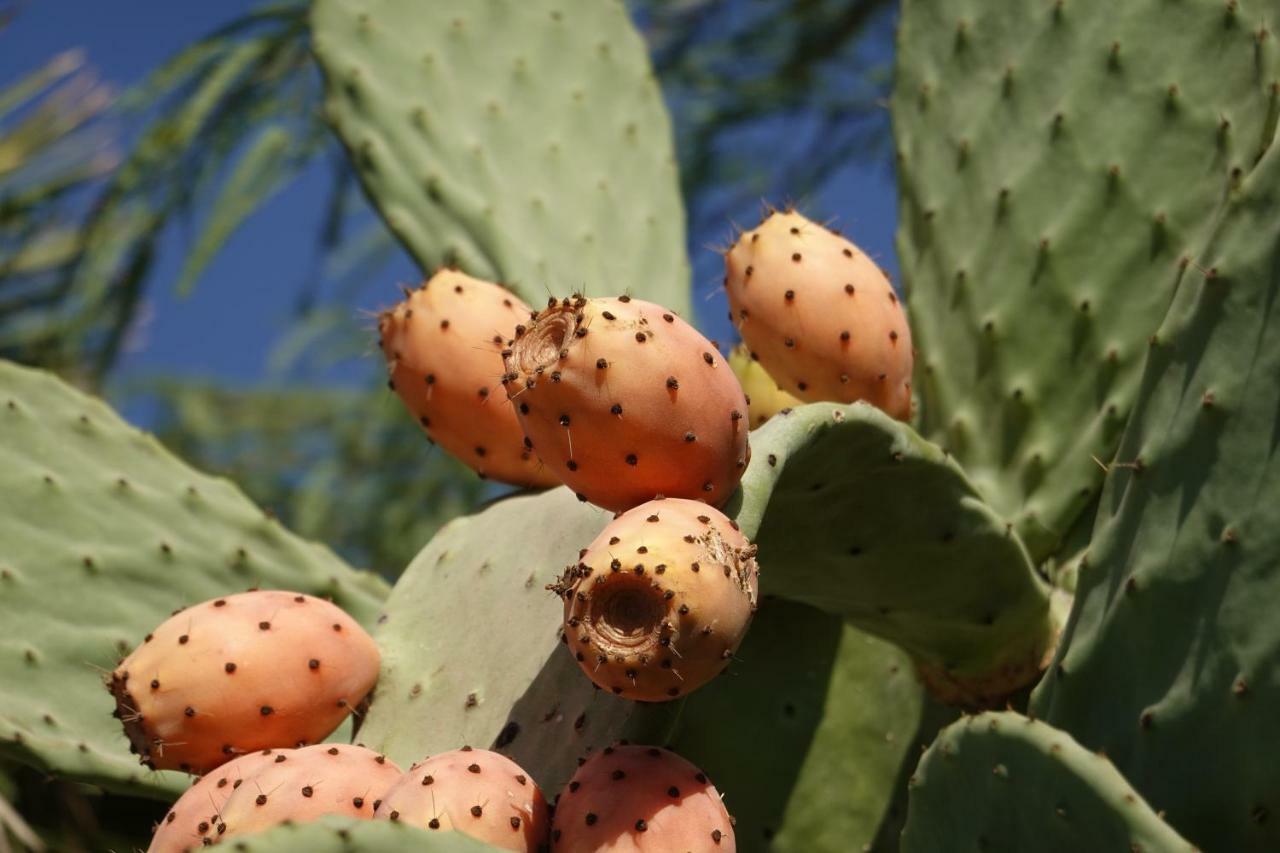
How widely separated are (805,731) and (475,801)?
0.57 m

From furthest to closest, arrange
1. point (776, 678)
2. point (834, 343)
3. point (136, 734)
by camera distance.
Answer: point (776, 678)
point (834, 343)
point (136, 734)

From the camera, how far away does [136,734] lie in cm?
122

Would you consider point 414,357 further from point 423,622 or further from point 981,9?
point 981,9

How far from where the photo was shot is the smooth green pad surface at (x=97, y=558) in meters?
1.48

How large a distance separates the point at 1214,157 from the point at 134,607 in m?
1.10

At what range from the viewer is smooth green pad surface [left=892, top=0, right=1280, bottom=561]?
1581 millimetres

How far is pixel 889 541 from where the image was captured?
130cm

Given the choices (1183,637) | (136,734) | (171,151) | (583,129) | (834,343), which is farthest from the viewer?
(171,151)

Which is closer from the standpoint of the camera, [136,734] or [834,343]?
[136,734]

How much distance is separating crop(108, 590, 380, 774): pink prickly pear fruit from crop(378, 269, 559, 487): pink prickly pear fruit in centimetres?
26

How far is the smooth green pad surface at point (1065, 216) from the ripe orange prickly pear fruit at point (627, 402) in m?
0.60

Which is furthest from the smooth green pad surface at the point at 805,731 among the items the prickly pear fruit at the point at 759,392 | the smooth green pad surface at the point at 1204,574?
the smooth green pad surface at the point at 1204,574

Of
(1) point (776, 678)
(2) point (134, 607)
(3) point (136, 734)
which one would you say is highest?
(3) point (136, 734)

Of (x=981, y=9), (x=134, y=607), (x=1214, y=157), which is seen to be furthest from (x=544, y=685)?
(x=981, y=9)
